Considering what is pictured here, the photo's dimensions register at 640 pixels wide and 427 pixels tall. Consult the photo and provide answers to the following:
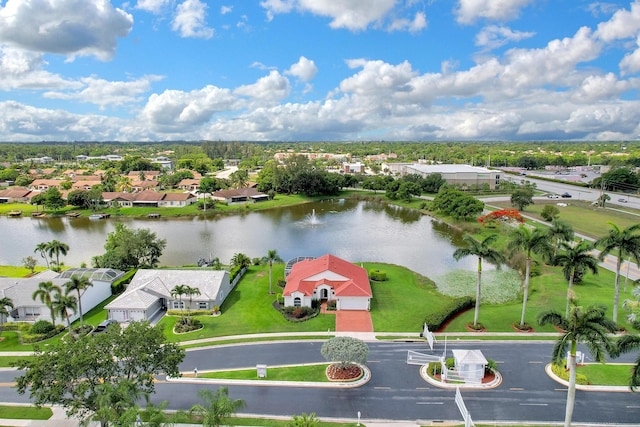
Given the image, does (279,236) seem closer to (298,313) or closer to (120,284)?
(120,284)

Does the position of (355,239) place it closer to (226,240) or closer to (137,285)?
(226,240)

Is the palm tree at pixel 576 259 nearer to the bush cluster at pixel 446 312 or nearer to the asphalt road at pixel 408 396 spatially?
the asphalt road at pixel 408 396

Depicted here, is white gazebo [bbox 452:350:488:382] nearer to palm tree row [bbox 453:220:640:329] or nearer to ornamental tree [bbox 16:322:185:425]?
palm tree row [bbox 453:220:640:329]

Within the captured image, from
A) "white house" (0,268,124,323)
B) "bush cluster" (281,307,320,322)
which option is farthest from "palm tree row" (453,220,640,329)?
"white house" (0,268,124,323)

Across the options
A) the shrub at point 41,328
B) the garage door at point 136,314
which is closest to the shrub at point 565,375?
the garage door at point 136,314

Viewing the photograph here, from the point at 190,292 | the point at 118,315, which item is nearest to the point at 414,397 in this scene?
the point at 190,292

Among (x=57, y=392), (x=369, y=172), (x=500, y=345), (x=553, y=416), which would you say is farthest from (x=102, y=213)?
(x=369, y=172)
